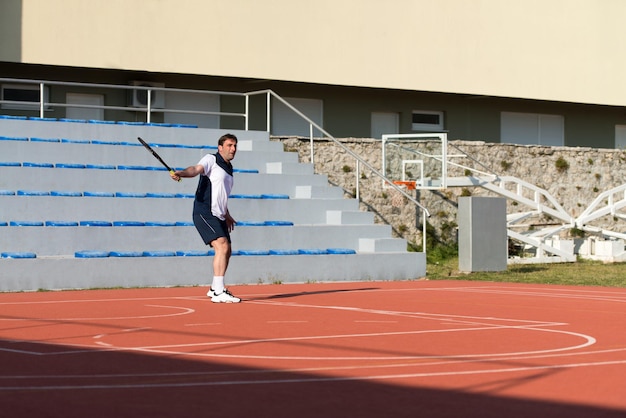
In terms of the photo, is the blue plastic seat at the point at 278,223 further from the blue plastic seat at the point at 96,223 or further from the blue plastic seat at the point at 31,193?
the blue plastic seat at the point at 31,193

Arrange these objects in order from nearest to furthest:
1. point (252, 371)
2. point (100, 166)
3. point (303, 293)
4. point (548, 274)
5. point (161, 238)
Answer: point (252, 371) < point (303, 293) < point (161, 238) < point (100, 166) < point (548, 274)

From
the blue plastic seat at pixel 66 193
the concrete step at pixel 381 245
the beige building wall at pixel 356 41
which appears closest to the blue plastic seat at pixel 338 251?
the concrete step at pixel 381 245

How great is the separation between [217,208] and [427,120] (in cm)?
1927

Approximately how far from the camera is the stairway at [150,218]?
18391 millimetres

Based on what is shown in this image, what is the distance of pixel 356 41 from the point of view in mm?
30484

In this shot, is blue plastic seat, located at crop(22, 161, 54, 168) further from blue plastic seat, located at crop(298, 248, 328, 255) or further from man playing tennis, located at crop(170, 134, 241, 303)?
man playing tennis, located at crop(170, 134, 241, 303)

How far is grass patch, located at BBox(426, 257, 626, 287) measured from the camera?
2066 cm

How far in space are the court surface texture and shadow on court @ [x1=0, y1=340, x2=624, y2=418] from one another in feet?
0.04

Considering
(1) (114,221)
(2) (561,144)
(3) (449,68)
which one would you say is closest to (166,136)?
(1) (114,221)

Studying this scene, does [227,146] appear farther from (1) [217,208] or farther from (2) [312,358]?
(2) [312,358]

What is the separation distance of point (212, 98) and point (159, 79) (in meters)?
1.56

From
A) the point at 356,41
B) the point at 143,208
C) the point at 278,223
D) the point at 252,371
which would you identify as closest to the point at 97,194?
the point at 143,208

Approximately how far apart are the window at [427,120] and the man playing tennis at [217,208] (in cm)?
1847

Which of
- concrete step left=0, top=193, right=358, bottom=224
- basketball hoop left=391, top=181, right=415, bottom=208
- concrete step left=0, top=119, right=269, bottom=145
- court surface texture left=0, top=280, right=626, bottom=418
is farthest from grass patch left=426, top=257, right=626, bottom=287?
concrete step left=0, top=119, right=269, bottom=145
